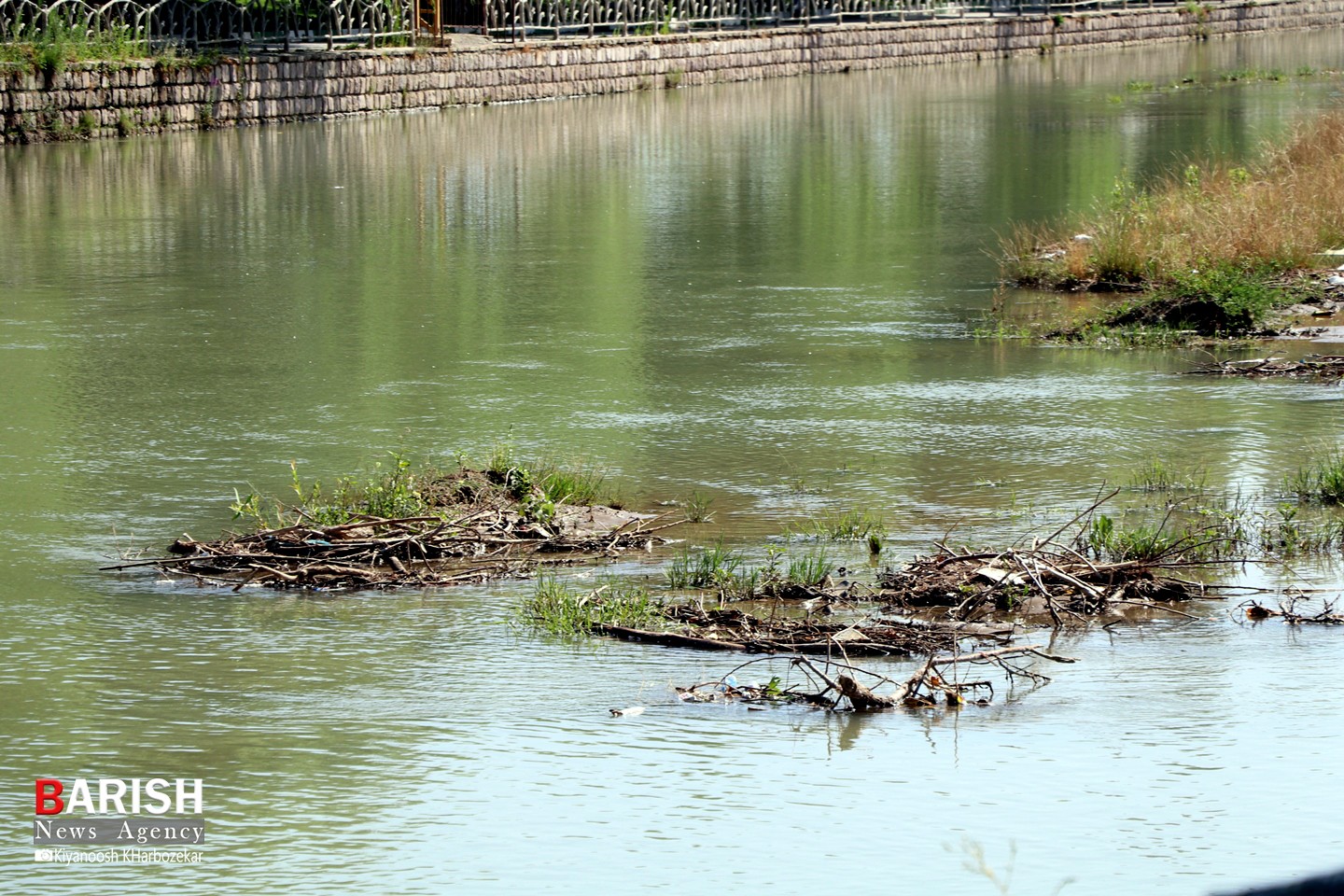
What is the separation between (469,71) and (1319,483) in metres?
29.0

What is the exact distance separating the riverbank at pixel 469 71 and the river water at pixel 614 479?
5895mm

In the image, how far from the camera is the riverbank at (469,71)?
28.4m

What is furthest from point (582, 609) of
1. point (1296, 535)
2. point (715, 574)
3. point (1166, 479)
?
point (1166, 479)

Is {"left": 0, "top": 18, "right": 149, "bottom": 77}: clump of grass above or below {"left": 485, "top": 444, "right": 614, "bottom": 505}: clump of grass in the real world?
above

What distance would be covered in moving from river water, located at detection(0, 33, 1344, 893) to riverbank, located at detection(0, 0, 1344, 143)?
5.89 metres

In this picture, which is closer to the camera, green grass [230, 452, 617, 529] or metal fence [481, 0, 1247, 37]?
green grass [230, 452, 617, 529]

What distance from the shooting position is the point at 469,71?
118ft

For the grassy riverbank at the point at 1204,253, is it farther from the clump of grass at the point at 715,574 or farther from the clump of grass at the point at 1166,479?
the clump of grass at the point at 715,574

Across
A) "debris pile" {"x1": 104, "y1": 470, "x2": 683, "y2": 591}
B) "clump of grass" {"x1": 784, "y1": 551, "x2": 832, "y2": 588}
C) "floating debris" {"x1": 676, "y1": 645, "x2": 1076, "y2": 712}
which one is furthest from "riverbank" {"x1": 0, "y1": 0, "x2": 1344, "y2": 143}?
"floating debris" {"x1": 676, "y1": 645, "x2": 1076, "y2": 712}

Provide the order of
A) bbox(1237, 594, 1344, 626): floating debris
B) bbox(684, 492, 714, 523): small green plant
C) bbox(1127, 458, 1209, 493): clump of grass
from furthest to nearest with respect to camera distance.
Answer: bbox(1127, 458, 1209, 493): clump of grass, bbox(684, 492, 714, 523): small green plant, bbox(1237, 594, 1344, 626): floating debris

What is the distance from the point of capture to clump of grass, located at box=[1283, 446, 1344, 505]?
8484 millimetres

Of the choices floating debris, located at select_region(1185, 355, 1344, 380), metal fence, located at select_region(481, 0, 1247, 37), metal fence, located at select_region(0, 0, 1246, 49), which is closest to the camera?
floating debris, located at select_region(1185, 355, 1344, 380)

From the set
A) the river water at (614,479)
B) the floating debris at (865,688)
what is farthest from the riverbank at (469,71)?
the floating debris at (865,688)

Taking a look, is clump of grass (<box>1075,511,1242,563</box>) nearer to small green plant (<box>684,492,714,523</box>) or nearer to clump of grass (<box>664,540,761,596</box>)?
clump of grass (<box>664,540,761,596</box>)
